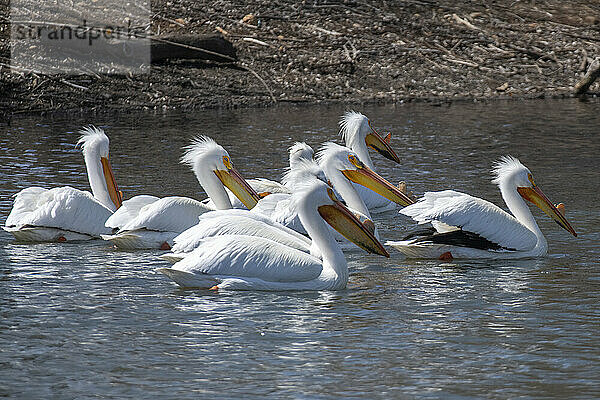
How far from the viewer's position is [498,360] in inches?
190

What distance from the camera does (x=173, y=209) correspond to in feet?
23.9

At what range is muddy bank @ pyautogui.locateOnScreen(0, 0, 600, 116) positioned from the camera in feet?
52.5

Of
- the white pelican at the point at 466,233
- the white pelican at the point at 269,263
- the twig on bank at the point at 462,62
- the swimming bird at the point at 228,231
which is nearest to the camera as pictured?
the white pelican at the point at 269,263

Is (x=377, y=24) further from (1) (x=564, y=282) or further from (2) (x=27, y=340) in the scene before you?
(2) (x=27, y=340)

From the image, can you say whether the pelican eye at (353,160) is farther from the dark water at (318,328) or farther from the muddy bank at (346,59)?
the muddy bank at (346,59)

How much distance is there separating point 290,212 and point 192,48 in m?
10.0

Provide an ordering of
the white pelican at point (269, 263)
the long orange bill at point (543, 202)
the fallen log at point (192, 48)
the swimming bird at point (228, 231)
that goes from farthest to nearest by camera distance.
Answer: the fallen log at point (192, 48) → the long orange bill at point (543, 202) → the swimming bird at point (228, 231) → the white pelican at point (269, 263)

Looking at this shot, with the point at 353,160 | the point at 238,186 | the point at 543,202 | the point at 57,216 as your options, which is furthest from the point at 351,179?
the point at 57,216

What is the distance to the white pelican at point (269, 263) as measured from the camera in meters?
6.00

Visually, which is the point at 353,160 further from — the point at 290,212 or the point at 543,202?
the point at 543,202

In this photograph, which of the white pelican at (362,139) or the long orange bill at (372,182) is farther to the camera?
the white pelican at (362,139)

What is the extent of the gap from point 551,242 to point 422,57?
35.0 feet

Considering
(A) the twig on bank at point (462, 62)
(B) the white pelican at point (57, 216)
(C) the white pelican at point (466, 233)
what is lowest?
(B) the white pelican at point (57, 216)

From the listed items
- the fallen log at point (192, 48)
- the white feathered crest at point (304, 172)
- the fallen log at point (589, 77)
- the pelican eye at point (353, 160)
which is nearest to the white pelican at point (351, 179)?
the pelican eye at point (353, 160)
